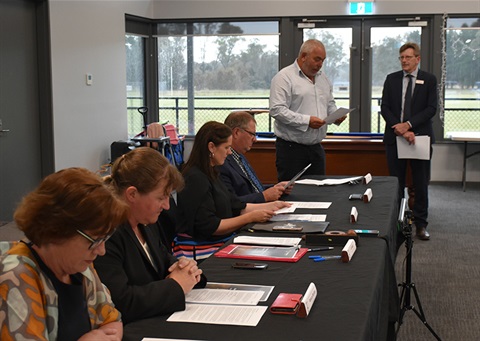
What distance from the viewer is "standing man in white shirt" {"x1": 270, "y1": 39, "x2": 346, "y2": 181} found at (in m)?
5.08

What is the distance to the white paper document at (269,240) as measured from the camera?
9.30ft

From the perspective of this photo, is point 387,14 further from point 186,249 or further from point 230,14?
point 186,249

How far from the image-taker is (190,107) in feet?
30.7

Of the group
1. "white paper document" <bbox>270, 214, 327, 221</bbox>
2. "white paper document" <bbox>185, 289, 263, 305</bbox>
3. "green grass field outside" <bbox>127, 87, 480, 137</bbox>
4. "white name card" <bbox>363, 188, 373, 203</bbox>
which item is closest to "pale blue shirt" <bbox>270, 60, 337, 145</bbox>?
"white name card" <bbox>363, 188, 373, 203</bbox>

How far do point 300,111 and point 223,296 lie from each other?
3260mm

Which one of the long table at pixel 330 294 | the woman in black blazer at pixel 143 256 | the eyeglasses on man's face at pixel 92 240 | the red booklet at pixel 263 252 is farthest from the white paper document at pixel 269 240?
the eyeglasses on man's face at pixel 92 240

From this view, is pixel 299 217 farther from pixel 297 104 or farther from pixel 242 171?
pixel 297 104

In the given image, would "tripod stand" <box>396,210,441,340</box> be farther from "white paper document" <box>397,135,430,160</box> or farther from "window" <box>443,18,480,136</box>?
"window" <box>443,18,480,136</box>

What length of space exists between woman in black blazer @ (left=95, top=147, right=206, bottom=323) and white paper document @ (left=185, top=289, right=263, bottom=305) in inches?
1.3

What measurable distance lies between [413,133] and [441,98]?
122 inches

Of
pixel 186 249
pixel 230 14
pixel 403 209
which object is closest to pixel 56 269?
pixel 186 249

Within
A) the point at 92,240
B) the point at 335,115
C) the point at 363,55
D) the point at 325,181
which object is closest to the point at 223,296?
the point at 92,240

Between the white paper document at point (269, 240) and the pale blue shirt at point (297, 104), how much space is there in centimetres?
218

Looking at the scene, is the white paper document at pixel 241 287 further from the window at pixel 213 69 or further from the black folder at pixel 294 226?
the window at pixel 213 69
